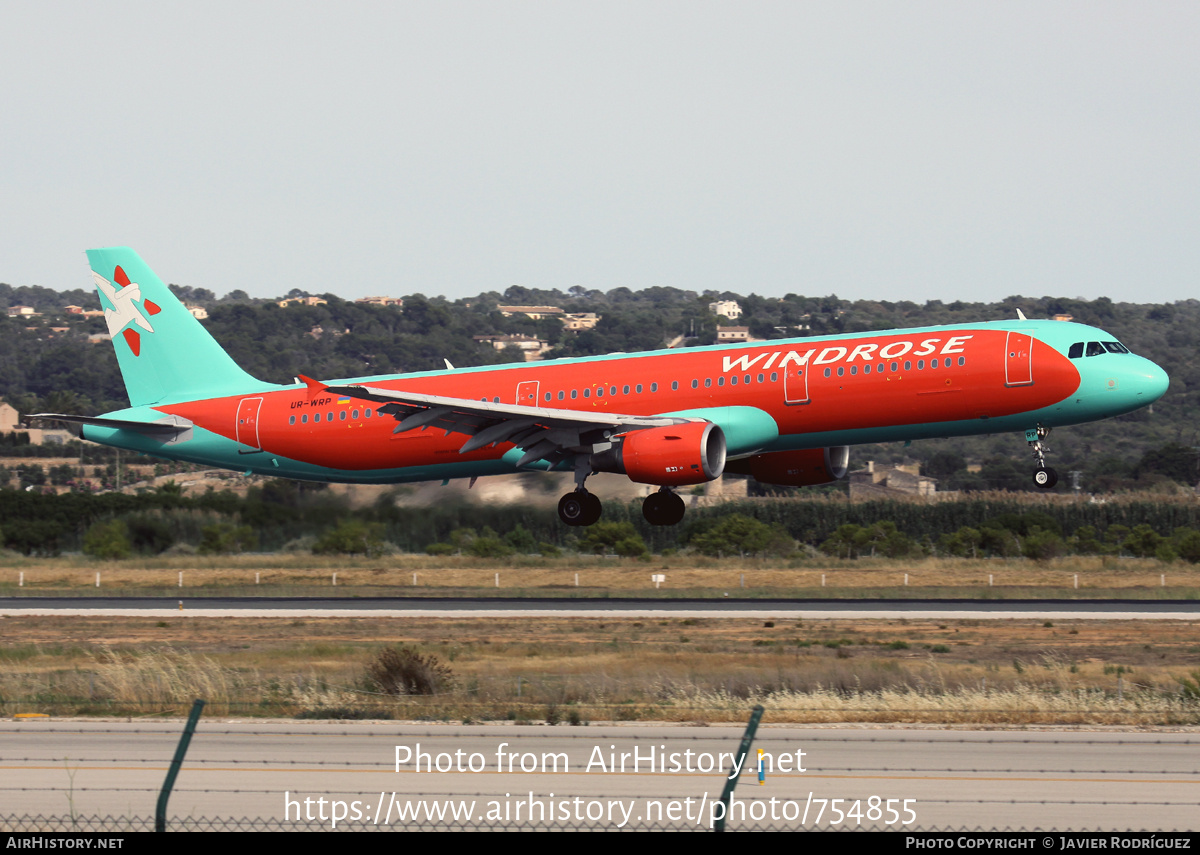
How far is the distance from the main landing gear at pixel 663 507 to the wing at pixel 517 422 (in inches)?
124

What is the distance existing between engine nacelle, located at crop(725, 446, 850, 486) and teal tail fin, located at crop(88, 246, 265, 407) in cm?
1618

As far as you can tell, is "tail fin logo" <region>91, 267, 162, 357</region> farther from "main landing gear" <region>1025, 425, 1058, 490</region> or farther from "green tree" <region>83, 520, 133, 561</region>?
"main landing gear" <region>1025, 425, 1058, 490</region>

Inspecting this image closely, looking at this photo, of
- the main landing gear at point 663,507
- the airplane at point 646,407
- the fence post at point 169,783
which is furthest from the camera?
the main landing gear at point 663,507

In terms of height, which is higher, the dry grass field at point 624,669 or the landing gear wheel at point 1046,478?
the landing gear wheel at point 1046,478

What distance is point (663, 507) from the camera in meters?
43.1

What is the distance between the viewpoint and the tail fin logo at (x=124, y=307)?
4891 centimetres

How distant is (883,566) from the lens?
69.2m

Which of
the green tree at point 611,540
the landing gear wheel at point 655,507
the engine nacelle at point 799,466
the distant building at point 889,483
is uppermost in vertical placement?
the engine nacelle at point 799,466

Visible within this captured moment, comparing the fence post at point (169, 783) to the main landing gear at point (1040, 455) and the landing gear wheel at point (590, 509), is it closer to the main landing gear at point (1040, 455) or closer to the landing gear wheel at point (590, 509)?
the landing gear wheel at point (590, 509)

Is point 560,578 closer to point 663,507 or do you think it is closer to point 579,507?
point 663,507

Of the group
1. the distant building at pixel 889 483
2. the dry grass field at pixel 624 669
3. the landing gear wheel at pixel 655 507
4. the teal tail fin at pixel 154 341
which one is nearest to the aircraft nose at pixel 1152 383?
the dry grass field at pixel 624 669

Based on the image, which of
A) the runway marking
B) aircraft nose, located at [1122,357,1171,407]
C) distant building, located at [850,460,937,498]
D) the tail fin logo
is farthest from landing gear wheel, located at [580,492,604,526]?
distant building, located at [850,460,937,498]

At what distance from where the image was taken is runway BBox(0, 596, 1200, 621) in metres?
46.2
